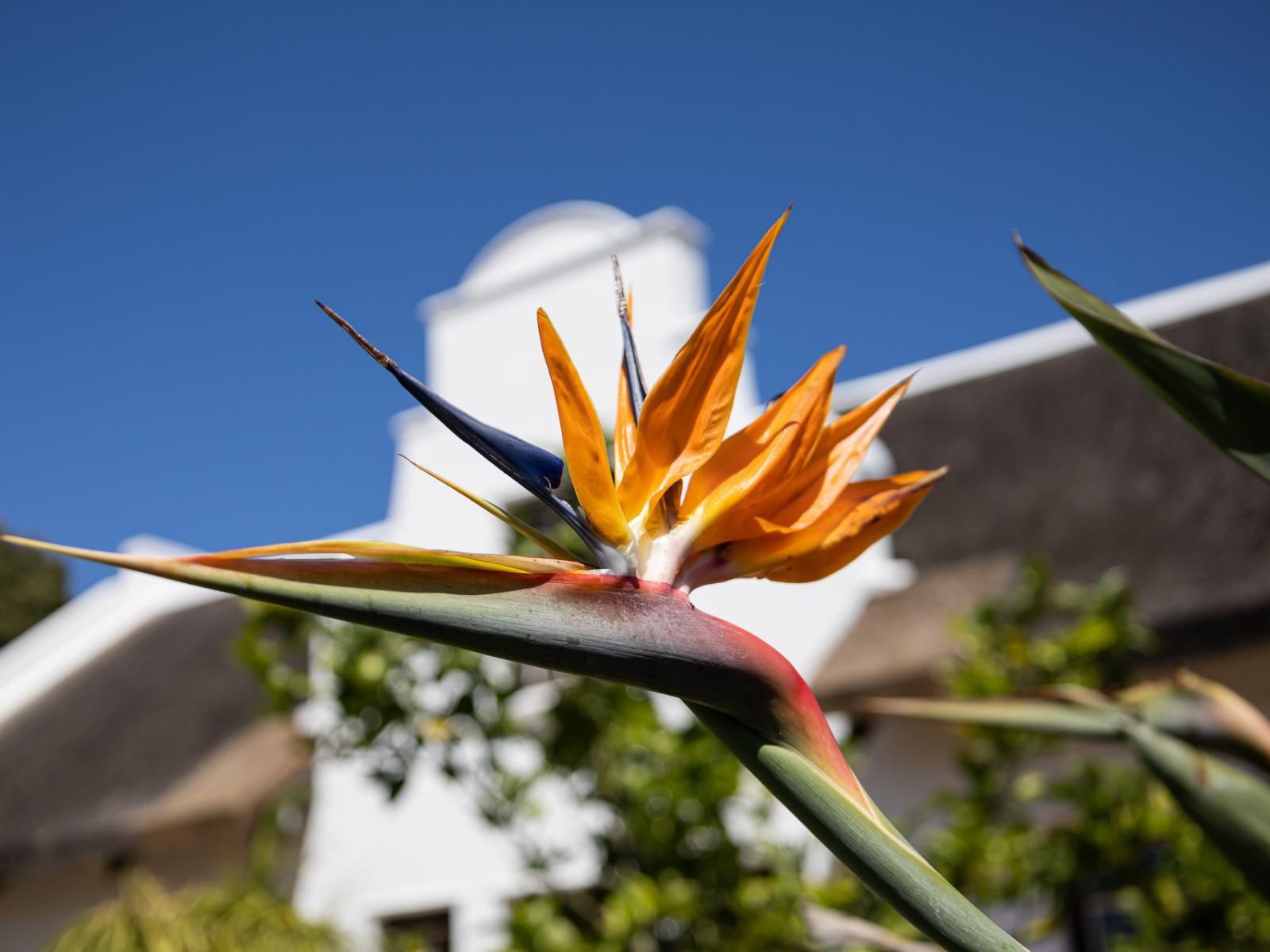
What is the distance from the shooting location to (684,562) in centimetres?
57

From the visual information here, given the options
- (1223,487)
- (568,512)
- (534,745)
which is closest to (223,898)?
(534,745)

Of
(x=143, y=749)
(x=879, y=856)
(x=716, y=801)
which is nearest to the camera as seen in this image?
(x=879, y=856)

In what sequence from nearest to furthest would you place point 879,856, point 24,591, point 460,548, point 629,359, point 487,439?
point 879,856 < point 487,439 < point 629,359 < point 460,548 < point 24,591

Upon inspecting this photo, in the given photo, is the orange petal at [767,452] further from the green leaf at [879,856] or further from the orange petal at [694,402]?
the green leaf at [879,856]

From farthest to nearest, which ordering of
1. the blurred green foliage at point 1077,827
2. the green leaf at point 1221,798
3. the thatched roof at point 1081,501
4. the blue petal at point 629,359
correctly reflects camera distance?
the thatched roof at point 1081,501 → the blurred green foliage at point 1077,827 → the green leaf at point 1221,798 → the blue petal at point 629,359

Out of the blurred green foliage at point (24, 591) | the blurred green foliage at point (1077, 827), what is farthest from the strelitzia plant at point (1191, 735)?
the blurred green foliage at point (24, 591)

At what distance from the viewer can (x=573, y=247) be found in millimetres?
7395

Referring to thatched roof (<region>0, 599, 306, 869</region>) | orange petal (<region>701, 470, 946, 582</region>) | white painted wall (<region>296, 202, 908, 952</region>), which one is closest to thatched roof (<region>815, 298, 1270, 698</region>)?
white painted wall (<region>296, 202, 908, 952</region>)

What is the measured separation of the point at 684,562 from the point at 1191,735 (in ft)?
1.29

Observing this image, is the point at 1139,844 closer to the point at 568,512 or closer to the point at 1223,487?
the point at 568,512

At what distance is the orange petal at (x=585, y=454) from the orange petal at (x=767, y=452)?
5 cm

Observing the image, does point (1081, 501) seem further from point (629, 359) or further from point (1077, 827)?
point (629, 359)

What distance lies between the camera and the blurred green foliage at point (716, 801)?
8.00 feet

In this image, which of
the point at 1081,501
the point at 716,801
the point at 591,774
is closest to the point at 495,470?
the point at 1081,501
